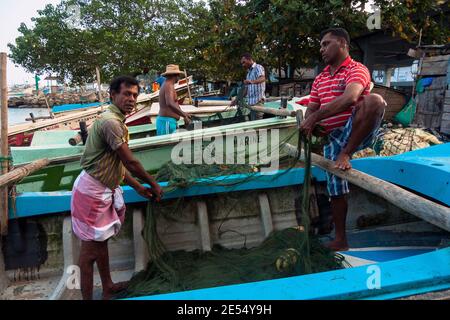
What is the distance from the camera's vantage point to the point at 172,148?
484 centimetres

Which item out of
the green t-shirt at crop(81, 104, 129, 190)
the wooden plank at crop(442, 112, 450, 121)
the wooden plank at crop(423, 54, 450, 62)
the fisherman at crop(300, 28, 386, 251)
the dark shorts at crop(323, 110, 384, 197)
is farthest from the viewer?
the wooden plank at crop(423, 54, 450, 62)

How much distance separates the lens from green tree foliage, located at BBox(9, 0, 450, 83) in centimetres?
909

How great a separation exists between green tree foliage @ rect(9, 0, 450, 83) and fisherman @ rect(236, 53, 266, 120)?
3191mm

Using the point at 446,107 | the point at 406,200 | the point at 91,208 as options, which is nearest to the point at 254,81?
the point at 446,107

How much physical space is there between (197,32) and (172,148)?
659 inches

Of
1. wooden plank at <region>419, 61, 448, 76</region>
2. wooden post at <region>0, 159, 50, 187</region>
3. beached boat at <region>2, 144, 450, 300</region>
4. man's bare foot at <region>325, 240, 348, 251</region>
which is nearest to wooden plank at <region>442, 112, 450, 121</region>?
wooden plank at <region>419, 61, 448, 76</region>

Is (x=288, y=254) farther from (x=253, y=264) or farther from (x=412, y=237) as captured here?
(x=412, y=237)

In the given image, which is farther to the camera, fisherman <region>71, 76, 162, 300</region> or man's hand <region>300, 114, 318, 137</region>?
man's hand <region>300, 114, 318, 137</region>

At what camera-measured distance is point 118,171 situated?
98.1 inches

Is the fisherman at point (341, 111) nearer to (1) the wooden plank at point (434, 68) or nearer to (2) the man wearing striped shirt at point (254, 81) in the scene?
(2) the man wearing striped shirt at point (254, 81)

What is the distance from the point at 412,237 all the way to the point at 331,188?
3.14 ft

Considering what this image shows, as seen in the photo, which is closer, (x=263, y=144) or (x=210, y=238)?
(x=210, y=238)

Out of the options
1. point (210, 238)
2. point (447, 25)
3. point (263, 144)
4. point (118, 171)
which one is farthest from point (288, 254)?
point (447, 25)

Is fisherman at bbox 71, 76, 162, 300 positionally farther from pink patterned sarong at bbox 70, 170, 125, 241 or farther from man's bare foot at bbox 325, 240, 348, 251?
man's bare foot at bbox 325, 240, 348, 251
